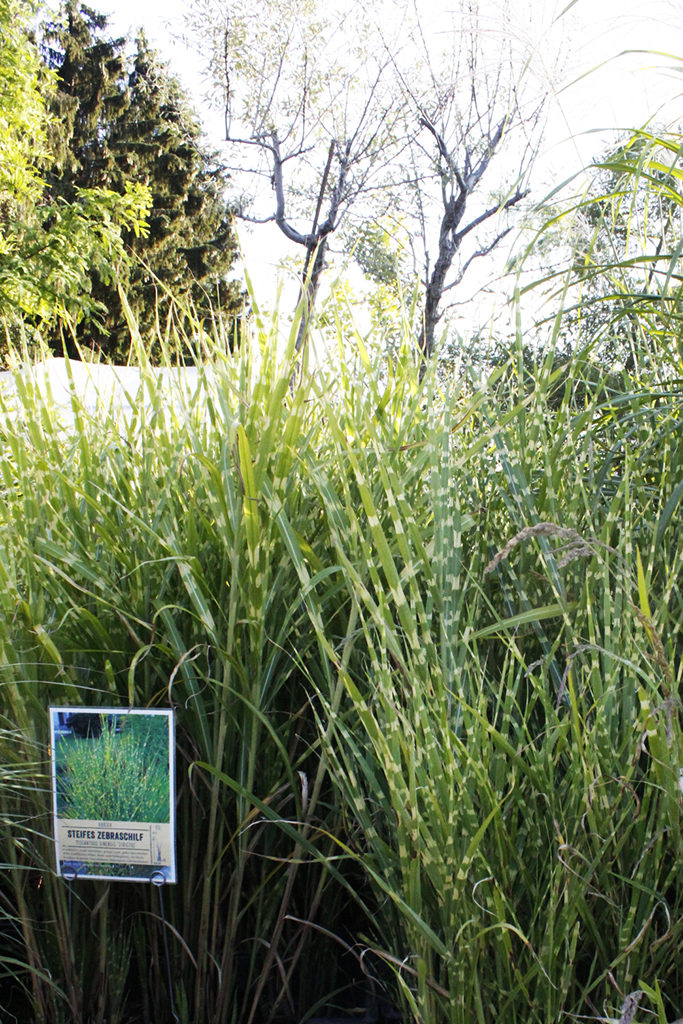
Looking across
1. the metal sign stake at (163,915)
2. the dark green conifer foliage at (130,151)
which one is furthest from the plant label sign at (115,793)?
the dark green conifer foliage at (130,151)

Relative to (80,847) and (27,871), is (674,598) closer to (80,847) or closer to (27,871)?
(80,847)

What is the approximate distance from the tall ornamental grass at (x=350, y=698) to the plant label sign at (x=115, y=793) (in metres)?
0.04

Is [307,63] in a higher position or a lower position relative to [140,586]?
higher

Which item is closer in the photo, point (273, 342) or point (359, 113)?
point (273, 342)

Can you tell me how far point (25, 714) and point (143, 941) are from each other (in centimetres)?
33

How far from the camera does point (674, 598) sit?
106 centimetres

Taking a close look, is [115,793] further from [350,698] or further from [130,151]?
[130,151]

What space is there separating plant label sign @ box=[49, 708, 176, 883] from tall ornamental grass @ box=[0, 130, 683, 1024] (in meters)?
0.04

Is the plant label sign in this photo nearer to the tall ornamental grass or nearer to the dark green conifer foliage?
the tall ornamental grass

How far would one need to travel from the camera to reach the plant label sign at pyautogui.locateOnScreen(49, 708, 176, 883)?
902mm

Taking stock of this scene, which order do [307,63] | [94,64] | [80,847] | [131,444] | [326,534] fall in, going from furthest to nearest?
[94,64]
[307,63]
[131,444]
[326,534]
[80,847]

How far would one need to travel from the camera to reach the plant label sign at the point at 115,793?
0.90m

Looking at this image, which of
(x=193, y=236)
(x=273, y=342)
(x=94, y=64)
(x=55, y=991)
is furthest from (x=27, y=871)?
(x=94, y=64)

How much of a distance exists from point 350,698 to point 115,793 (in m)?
0.32
